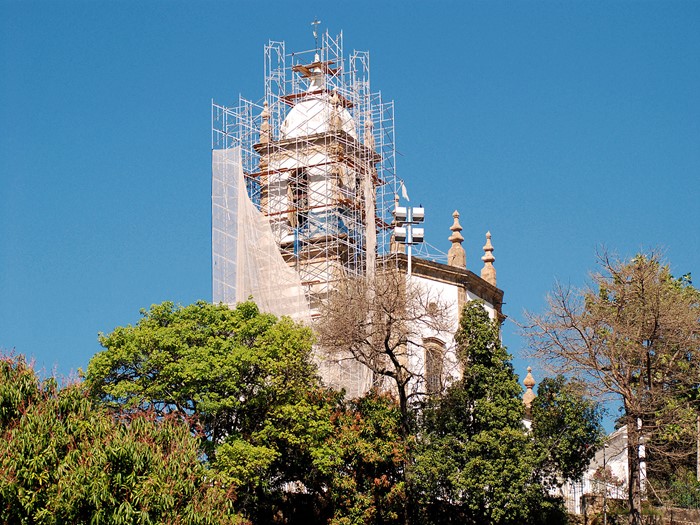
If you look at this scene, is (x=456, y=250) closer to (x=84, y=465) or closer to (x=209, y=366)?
(x=209, y=366)

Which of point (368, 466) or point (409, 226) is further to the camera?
point (409, 226)

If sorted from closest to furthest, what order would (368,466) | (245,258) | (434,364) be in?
(368,466) → (434,364) → (245,258)

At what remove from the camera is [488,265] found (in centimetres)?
5419

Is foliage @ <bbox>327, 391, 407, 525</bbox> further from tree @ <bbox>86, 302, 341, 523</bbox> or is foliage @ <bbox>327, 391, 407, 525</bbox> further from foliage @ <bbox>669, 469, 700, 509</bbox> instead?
foliage @ <bbox>669, 469, 700, 509</bbox>

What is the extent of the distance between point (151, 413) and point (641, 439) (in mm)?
15134

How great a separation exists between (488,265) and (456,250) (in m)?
3.08

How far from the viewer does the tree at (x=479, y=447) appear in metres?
37.9

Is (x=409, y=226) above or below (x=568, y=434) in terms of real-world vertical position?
above

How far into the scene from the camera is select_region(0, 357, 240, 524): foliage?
1087 inches

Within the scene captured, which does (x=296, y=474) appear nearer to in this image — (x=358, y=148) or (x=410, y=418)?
(x=410, y=418)

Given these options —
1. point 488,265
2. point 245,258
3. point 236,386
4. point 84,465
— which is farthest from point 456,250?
point 84,465

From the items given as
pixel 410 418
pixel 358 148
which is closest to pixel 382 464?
pixel 410 418

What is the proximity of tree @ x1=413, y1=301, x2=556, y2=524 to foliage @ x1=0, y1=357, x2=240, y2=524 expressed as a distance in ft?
30.5

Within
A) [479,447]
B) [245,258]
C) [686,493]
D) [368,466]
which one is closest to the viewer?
[479,447]
